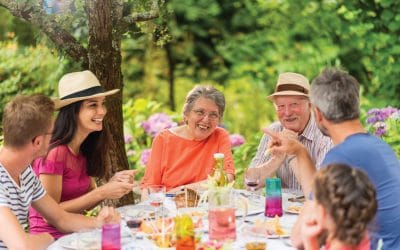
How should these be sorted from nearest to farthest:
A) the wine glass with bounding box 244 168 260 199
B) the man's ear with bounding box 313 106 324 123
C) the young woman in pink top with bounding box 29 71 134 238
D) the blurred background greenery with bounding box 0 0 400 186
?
the man's ear with bounding box 313 106 324 123, the young woman in pink top with bounding box 29 71 134 238, the wine glass with bounding box 244 168 260 199, the blurred background greenery with bounding box 0 0 400 186

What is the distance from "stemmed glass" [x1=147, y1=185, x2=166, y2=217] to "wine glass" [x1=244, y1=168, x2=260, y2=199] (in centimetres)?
66

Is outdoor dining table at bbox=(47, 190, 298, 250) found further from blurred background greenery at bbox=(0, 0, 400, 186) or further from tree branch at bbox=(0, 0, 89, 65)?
blurred background greenery at bbox=(0, 0, 400, 186)

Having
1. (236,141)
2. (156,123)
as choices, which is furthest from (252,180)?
(156,123)

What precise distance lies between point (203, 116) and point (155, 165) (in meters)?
0.44

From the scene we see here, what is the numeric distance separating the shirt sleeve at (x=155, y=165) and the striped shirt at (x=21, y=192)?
112 centimetres

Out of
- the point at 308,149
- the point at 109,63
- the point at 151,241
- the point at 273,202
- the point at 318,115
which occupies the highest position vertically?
the point at 109,63

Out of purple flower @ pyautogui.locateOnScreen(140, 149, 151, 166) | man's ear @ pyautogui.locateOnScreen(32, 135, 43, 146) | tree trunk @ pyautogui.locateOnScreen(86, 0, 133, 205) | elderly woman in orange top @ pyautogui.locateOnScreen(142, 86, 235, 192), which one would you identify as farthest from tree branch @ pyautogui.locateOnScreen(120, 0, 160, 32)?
purple flower @ pyautogui.locateOnScreen(140, 149, 151, 166)

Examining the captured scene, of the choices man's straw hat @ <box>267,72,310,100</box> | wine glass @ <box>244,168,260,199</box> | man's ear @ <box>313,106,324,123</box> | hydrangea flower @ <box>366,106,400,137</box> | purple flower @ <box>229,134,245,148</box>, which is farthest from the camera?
purple flower @ <box>229,134,245,148</box>

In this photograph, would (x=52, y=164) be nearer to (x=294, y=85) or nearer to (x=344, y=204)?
(x=294, y=85)

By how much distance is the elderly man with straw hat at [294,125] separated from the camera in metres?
3.98

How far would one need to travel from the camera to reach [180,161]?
4.37 meters

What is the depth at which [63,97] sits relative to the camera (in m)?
3.82

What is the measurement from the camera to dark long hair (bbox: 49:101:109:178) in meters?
3.77

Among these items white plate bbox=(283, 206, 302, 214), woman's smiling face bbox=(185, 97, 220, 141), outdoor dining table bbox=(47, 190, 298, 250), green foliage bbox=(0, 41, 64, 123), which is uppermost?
green foliage bbox=(0, 41, 64, 123)
